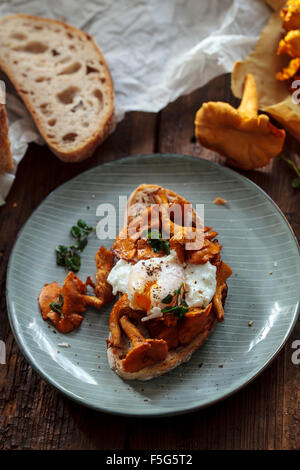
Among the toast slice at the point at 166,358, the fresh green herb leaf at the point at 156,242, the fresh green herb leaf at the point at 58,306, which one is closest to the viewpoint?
the toast slice at the point at 166,358

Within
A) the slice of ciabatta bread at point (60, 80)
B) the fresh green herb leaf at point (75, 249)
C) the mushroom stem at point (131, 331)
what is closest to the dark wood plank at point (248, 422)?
the mushroom stem at point (131, 331)

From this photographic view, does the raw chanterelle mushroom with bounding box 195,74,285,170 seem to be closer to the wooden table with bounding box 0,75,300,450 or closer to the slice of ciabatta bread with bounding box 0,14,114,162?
the slice of ciabatta bread with bounding box 0,14,114,162

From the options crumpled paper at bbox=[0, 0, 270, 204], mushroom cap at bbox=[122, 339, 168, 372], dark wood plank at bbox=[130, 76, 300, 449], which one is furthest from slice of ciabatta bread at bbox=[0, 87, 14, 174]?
dark wood plank at bbox=[130, 76, 300, 449]

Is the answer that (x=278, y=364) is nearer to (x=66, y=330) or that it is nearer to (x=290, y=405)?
(x=290, y=405)

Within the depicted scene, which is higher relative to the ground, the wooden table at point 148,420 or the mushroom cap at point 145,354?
the mushroom cap at point 145,354

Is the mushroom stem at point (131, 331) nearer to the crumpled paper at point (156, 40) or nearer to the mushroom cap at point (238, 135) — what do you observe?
the mushroom cap at point (238, 135)

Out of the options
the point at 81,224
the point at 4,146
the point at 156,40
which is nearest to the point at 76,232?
the point at 81,224
